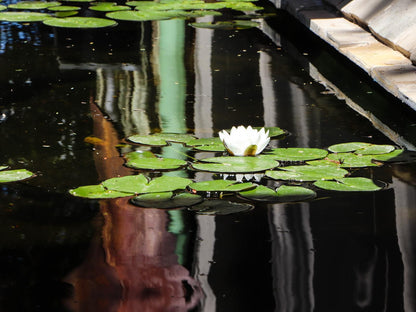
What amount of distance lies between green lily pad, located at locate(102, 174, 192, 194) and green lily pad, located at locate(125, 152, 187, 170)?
0.11m

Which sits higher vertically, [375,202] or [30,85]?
[30,85]

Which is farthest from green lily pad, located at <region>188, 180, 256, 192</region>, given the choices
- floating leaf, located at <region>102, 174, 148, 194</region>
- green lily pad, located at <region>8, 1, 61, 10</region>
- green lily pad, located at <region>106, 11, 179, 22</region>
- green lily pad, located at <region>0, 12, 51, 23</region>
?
green lily pad, located at <region>8, 1, 61, 10</region>

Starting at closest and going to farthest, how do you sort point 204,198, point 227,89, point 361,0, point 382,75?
point 204,198 < point 382,75 < point 227,89 < point 361,0

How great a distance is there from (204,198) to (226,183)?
0.09 m

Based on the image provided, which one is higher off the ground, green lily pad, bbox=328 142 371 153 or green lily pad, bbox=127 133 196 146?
green lily pad, bbox=127 133 196 146

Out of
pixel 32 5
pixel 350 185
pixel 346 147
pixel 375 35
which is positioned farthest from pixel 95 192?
pixel 32 5

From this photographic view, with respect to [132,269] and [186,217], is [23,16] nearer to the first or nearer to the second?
[186,217]

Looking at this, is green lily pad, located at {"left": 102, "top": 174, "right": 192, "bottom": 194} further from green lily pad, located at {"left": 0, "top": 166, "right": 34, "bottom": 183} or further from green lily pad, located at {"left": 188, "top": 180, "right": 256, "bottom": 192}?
green lily pad, located at {"left": 0, "top": 166, "right": 34, "bottom": 183}

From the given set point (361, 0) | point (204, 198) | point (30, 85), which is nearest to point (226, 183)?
point (204, 198)

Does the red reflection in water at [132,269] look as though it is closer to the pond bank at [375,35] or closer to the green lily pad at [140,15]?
the pond bank at [375,35]

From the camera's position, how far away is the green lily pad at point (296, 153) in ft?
8.41

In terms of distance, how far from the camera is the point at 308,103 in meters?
3.36

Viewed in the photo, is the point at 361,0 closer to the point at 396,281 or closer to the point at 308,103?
the point at 308,103

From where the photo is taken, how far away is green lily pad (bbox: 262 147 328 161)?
256cm
